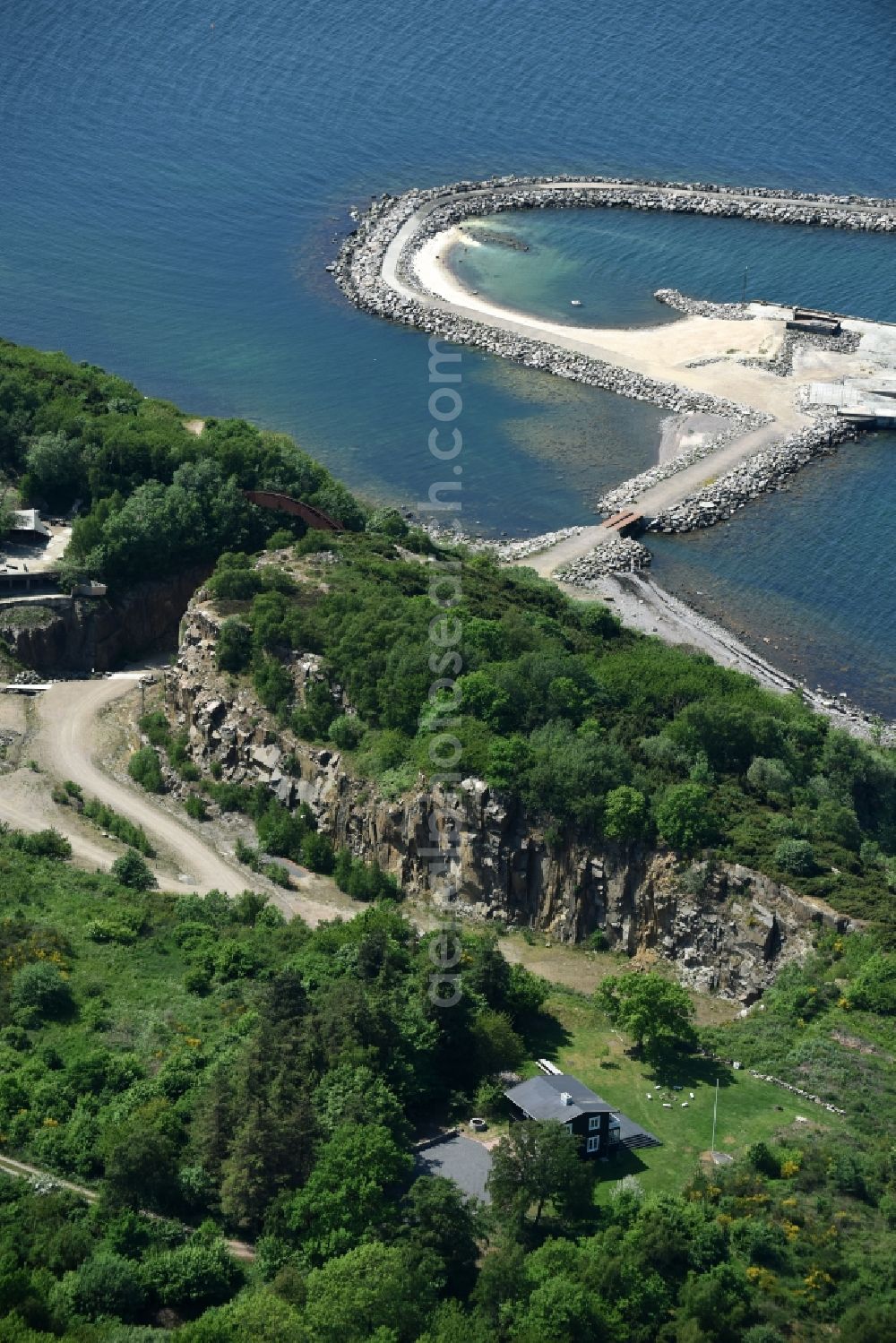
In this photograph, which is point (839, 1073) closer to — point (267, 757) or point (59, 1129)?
point (59, 1129)

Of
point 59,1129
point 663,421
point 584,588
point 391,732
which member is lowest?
point 59,1129

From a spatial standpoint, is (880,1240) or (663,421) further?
(663,421)

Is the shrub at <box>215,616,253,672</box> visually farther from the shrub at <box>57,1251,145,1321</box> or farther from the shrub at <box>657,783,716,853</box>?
the shrub at <box>57,1251,145,1321</box>

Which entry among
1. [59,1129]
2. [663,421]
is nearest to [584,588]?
[663,421]

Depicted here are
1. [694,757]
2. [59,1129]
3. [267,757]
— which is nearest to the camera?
[59,1129]

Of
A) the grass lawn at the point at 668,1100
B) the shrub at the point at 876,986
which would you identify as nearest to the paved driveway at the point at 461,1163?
the grass lawn at the point at 668,1100

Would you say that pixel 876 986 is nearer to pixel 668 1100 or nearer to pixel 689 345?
pixel 668 1100

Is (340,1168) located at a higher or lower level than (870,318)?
lower
